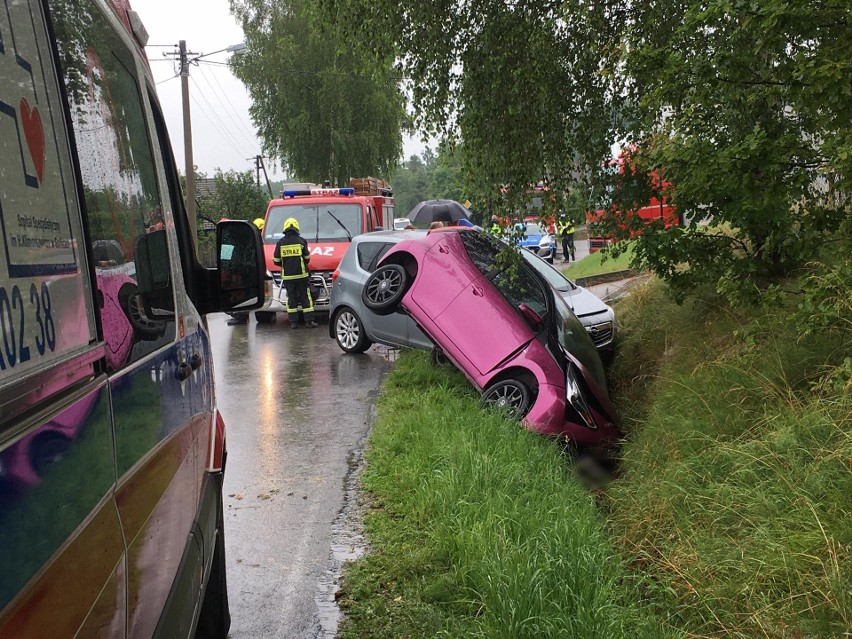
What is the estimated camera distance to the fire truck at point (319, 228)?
637 inches

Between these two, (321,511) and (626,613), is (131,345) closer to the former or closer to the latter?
(626,613)

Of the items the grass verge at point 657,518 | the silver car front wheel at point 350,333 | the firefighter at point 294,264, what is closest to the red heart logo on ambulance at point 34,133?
the grass verge at point 657,518

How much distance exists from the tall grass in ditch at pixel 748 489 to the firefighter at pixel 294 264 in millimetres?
8320

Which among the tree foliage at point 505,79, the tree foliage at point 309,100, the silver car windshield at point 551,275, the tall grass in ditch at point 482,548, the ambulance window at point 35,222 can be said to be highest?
the tree foliage at point 309,100

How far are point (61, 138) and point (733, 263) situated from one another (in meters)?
5.89

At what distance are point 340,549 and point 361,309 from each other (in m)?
7.14

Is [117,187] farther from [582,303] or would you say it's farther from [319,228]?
[319,228]

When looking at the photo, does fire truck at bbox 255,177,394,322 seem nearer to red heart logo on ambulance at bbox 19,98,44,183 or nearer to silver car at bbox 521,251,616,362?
silver car at bbox 521,251,616,362

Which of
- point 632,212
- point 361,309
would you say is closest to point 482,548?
point 632,212

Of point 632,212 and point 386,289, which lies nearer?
point 632,212

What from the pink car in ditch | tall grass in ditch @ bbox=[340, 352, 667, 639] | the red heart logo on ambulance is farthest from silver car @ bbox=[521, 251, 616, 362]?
the red heart logo on ambulance

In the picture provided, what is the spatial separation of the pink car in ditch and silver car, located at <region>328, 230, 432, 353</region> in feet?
8.57

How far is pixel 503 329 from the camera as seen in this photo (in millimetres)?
7703

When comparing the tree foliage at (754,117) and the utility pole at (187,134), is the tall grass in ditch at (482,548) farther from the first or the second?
the utility pole at (187,134)
